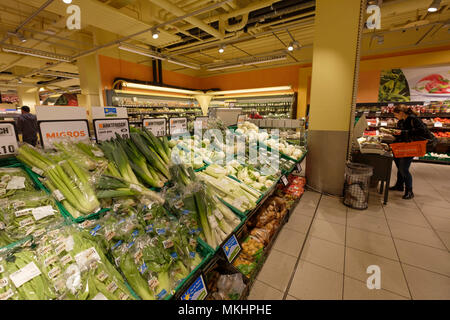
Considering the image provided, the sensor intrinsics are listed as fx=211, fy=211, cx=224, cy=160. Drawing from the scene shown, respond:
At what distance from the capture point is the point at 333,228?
3135 millimetres

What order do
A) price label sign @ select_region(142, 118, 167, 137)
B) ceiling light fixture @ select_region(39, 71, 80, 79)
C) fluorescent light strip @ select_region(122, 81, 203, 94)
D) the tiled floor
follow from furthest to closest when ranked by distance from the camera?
ceiling light fixture @ select_region(39, 71, 80, 79) < fluorescent light strip @ select_region(122, 81, 203, 94) < price label sign @ select_region(142, 118, 167, 137) < the tiled floor

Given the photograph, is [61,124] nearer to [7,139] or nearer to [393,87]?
[7,139]

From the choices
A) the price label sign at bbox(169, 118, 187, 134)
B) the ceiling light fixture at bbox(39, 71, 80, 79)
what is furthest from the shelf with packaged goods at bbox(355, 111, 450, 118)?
the ceiling light fixture at bbox(39, 71, 80, 79)

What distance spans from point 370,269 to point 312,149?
2.59 metres

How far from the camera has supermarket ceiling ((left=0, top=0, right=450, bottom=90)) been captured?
534 cm

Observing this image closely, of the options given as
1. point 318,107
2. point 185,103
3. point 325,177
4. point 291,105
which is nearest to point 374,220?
point 325,177

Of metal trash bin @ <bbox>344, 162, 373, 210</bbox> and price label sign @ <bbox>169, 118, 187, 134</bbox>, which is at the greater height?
price label sign @ <bbox>169, 118, 187, 134</bbox>

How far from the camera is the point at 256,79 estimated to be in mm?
11766

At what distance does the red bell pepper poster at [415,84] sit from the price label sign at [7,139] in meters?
10.6

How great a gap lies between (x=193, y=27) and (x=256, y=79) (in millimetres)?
5607

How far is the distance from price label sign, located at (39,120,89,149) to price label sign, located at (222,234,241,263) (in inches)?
58.0

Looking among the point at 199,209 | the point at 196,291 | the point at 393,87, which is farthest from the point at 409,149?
the point at 393,87

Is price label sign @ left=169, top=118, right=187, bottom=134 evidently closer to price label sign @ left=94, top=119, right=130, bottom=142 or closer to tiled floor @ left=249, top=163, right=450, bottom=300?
price label sign @ left=94, top=119, right=130, bottom=142

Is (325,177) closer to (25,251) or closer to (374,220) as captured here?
(374,220)
